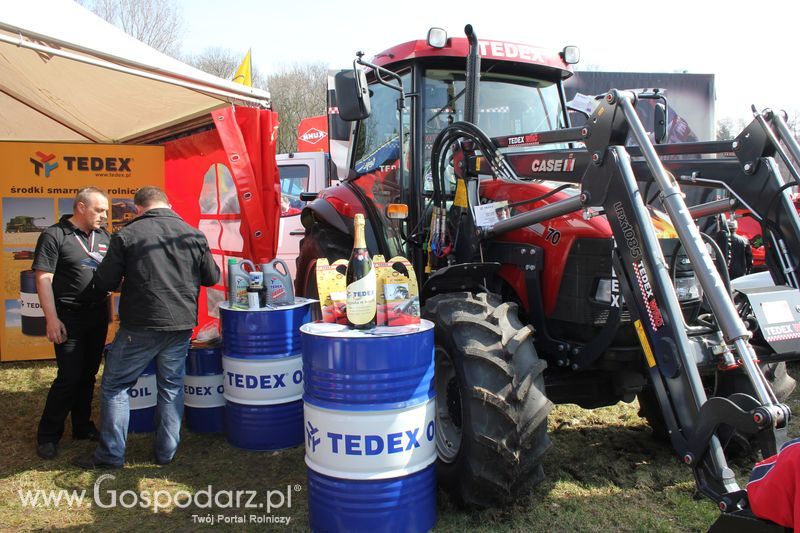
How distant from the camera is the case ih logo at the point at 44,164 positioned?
636 centimetres

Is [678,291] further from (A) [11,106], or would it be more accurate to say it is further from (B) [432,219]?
(A) [11,106]

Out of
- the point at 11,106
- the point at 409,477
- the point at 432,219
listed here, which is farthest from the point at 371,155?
the point at 11,106

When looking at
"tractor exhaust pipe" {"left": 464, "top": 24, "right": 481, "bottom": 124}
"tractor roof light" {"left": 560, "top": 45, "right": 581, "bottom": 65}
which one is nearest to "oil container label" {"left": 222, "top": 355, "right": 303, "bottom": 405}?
"tractor exhaust pipe" {"left": 464, "top": 24, "right": 481, "bottom": 124}

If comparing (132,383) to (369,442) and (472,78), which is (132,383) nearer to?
(369,442)

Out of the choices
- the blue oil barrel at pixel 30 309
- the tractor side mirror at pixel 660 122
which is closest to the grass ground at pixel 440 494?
the blue oil barrel at pixel 30 309

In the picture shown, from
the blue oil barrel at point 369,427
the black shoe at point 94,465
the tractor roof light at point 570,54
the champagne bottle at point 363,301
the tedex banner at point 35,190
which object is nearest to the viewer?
the blue oil barrel at point 369,427

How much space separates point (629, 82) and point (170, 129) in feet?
32.5

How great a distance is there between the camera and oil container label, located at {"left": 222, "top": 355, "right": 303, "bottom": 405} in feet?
13.3

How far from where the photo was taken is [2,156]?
20.6ft

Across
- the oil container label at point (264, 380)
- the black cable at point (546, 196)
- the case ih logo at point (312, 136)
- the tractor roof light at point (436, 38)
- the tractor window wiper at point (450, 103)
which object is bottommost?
the oil container label at point (264, 380)

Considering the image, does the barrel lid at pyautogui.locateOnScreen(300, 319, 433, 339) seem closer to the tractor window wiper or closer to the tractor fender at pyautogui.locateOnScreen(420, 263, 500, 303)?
the tractor fender at pyautogui.locateOnScreen(420, 263, 500, 303)

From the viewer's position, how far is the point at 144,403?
14.6ft

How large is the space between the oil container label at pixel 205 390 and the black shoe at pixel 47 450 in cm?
84

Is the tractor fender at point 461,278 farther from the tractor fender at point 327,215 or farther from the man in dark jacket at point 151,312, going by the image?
the man in dark jacket at point 151,312
